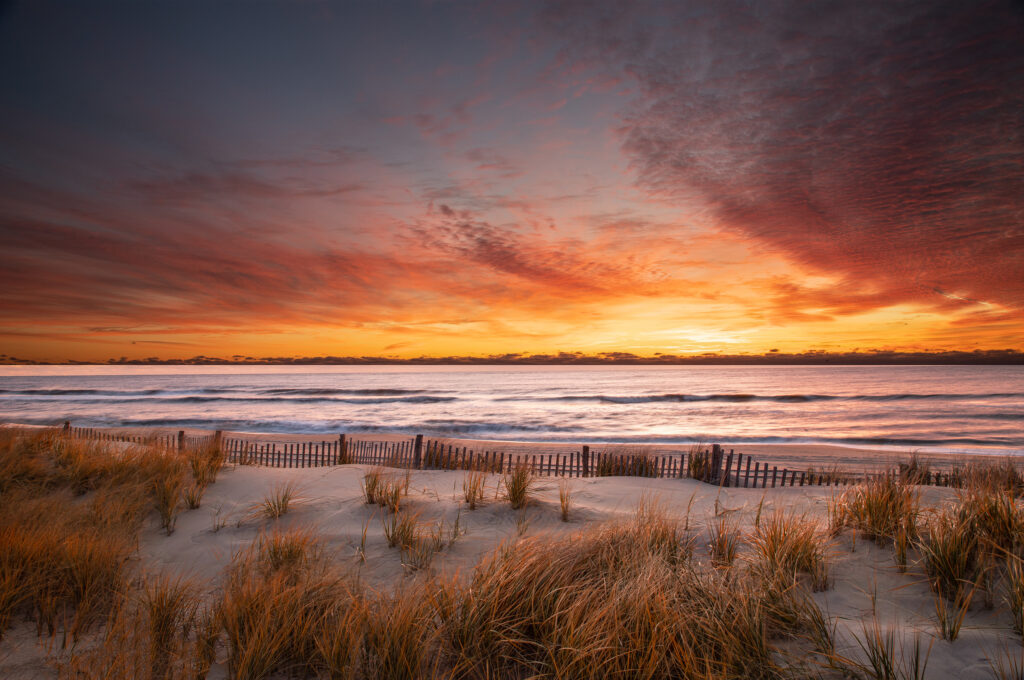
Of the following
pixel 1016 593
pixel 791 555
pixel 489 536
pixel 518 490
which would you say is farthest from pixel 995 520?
pixel 518 490

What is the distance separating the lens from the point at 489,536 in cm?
563

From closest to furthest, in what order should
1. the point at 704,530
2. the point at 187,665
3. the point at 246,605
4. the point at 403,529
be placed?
the point at 187,665, the point at 246,605, the point at 403,529, the point at 704,530

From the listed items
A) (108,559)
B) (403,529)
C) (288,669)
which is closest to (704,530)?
(403,529)

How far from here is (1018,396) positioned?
A: 158ft

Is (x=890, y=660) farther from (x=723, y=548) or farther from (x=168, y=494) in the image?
(x=168, y=494)

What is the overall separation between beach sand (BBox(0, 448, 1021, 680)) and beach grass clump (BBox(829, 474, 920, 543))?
0.17 meters

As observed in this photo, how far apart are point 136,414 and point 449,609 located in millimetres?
43100

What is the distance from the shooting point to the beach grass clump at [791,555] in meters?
3.85

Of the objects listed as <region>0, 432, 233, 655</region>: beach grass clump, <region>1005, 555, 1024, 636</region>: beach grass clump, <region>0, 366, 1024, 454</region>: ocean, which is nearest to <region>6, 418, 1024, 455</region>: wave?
<region>0, 366, 1024, 454</region>: ocean

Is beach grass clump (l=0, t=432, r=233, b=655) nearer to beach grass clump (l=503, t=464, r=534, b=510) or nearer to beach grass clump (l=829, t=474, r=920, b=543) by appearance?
beach grass clump (l=503, t=464, r=534, b=510)

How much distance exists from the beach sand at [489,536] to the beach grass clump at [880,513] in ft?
0.57

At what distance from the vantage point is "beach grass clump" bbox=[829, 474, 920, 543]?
452cm

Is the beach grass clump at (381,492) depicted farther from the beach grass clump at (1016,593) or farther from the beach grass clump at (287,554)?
the beach grass clump at (1016,593)

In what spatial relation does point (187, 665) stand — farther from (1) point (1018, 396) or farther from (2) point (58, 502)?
(1) point (1018, 396)
